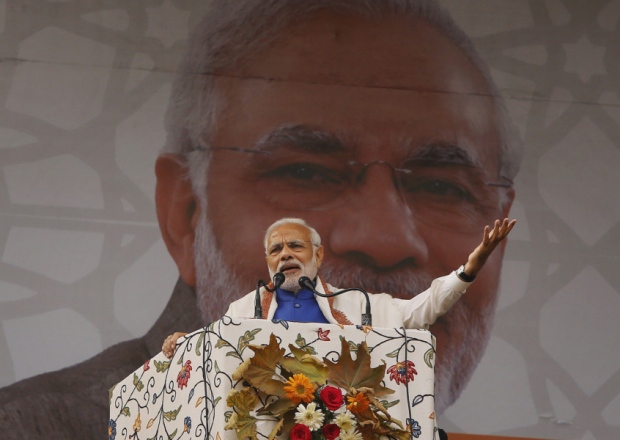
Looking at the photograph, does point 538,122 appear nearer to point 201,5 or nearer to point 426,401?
point 201,5

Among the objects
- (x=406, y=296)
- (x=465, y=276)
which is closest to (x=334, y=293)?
(x=465, y=276)

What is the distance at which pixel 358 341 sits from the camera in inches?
122

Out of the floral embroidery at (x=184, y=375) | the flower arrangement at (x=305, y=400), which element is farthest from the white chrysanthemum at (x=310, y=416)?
the floral embroidery at (x=184, y=375)

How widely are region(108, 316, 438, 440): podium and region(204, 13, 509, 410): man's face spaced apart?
2.28m

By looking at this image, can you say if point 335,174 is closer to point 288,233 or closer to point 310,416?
point 288,233

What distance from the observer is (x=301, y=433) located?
115 inches

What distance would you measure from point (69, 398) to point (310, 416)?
2617 mm

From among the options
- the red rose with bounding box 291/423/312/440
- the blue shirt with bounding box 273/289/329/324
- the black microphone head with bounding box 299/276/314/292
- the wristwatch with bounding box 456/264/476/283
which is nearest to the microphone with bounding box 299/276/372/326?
the black microphone head with bounding box 299/276/314/292

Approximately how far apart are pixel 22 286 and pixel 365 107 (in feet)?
5.99

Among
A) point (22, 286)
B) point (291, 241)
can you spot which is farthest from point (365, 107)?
point (291, 241)

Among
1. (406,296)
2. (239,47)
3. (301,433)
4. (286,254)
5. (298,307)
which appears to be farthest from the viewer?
(239,47)

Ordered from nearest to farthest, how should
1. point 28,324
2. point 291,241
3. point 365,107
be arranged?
point 291,241 < point 28,324 < point 365,107

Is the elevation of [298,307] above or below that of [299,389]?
above

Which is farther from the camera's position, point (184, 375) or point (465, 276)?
point (465, 276)
